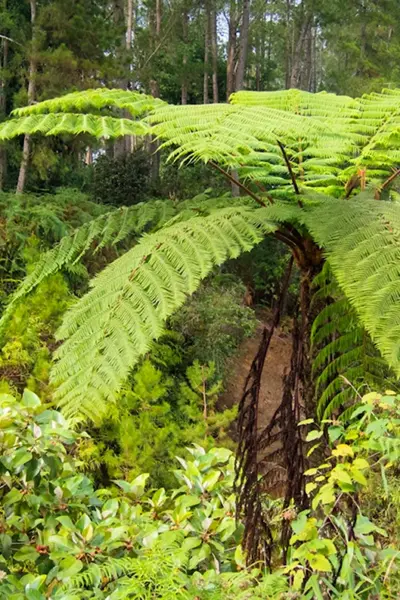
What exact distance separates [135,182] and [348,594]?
9.40 meters

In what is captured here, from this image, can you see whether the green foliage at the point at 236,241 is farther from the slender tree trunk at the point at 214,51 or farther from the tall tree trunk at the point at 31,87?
the slender tree trunk at the point at 214,51

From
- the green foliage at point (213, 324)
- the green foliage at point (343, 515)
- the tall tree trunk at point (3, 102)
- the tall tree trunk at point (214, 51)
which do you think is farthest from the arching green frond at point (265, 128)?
the tall tree trunk at point (214, 51)

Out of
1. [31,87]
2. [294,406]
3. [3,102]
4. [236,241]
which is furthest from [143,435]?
[3,102]

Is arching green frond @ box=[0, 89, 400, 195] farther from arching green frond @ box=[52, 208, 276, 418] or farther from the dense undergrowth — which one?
the dense undergrowth

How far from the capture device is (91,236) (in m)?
1.36

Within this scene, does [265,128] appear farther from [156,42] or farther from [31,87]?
[156,42]

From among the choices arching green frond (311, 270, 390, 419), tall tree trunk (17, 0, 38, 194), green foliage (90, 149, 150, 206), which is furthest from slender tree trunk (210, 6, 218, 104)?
arching green frond (311, 270, 390, 419)

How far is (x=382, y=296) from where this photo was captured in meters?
0.92

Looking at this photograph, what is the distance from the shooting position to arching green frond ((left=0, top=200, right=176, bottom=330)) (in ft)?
4.44

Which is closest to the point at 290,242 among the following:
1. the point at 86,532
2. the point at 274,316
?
the point at 274,316

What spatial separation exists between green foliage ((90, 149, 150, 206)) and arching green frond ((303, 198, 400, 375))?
355 inches

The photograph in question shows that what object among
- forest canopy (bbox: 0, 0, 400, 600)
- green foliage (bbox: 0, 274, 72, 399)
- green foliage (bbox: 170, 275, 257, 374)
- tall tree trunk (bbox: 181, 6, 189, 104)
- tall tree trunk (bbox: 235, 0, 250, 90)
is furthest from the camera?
tall tree trunk (bbox: 181, 6, 189, 104)

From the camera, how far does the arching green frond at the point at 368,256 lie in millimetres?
898

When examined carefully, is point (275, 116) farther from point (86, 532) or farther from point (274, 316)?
point (86, 532)
